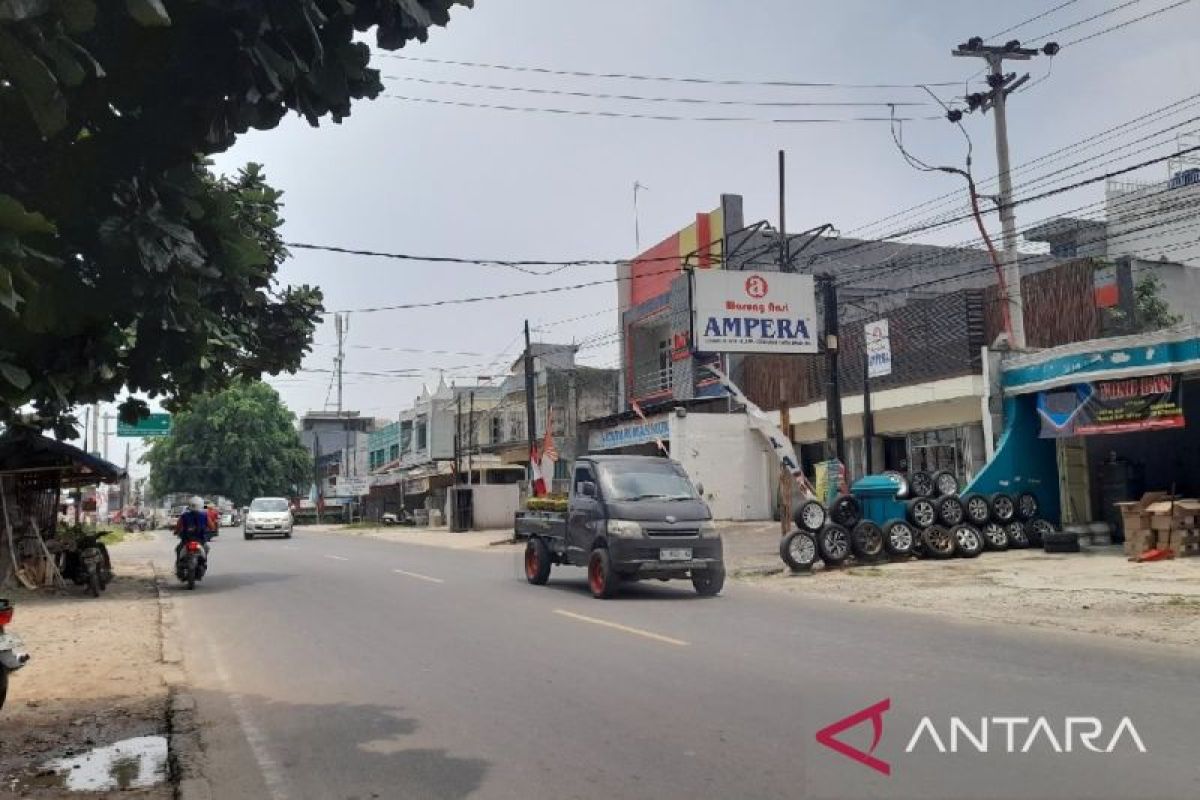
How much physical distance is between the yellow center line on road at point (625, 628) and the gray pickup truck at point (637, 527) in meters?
1.37

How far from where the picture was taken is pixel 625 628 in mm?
11234

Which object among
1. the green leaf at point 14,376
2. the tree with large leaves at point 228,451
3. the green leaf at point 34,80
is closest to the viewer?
the green leaf at point 34,80

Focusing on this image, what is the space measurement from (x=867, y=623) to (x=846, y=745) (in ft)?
19.1

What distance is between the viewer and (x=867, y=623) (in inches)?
459

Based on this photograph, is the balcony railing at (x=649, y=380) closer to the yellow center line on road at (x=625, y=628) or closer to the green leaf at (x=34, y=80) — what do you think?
the yellow center line on road at (x=625, y=628)

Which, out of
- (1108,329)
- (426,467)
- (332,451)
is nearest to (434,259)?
(1108,329)

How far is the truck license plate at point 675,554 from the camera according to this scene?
555 inches

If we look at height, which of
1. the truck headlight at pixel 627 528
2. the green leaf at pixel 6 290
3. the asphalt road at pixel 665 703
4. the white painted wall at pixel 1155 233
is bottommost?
the asphalt road at pixel 665 703

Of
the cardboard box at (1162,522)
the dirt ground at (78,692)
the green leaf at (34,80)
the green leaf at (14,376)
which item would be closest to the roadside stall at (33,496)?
the dirt ground at (78,692)

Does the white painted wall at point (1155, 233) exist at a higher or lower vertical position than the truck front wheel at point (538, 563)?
higher

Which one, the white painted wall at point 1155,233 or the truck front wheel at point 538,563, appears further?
the white painted wall at point 1155,233

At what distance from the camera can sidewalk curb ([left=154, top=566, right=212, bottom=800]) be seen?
580cm

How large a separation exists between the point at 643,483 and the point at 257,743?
342 inches

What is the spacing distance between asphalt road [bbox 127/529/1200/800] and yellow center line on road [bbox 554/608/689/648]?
6cm
